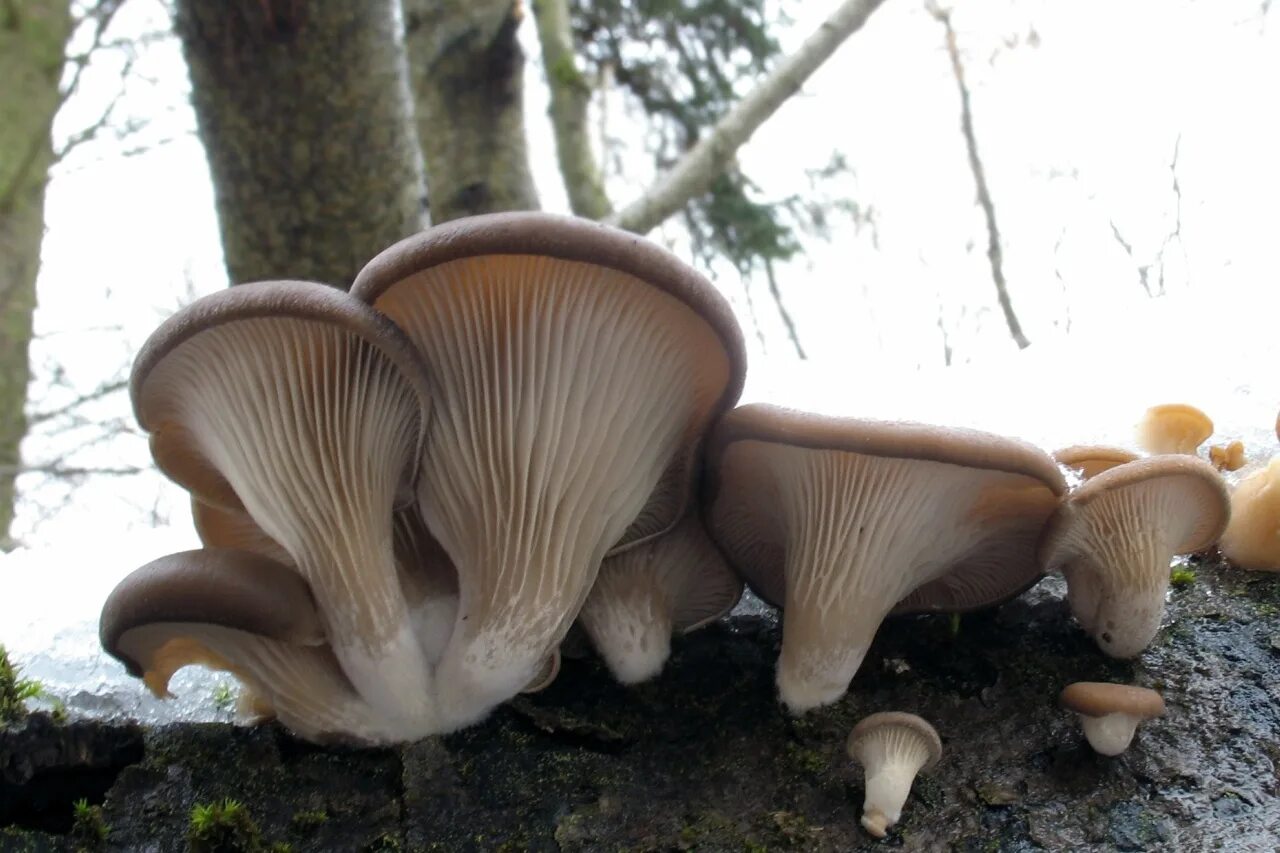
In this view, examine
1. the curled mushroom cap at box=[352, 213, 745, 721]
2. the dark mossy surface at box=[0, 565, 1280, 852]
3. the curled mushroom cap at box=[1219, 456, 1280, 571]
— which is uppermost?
the curled mushroom cap at box=[352, 213, 745, 721]

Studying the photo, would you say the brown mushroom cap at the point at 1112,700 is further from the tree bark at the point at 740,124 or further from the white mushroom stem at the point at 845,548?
the tree bark at the point at 740,124

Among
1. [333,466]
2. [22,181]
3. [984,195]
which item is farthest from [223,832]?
[984,195]

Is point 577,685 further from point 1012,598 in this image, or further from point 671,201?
point 671,201

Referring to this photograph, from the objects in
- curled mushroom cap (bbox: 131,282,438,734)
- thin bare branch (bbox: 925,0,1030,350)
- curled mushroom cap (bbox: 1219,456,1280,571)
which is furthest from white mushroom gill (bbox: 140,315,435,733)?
thin bare branch (bbox: 925,0,1030,350)

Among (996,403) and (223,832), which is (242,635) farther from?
(996,403)

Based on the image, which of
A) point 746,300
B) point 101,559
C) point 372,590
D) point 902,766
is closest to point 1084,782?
point 902,766

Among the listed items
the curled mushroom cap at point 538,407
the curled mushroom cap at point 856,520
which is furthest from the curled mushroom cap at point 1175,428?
the curled mushroom cap at point 538,407

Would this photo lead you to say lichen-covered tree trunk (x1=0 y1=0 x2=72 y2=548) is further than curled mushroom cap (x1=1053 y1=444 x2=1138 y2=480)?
Yes

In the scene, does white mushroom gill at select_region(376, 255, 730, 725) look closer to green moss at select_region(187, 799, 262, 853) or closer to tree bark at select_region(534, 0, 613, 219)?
green moss at select_region(187, 799, 262, 853)
